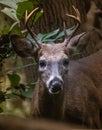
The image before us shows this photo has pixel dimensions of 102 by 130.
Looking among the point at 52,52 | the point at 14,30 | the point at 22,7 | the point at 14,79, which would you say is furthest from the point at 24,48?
the point at 22,7

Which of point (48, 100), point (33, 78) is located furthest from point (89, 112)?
point (33, 78)

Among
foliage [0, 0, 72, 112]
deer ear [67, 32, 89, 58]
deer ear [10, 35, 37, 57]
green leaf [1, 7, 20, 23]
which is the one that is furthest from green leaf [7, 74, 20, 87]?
deer ear [67, 32, 89, 58]

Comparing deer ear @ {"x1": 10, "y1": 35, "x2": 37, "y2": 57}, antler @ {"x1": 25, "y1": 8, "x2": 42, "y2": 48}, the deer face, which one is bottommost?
the deer face

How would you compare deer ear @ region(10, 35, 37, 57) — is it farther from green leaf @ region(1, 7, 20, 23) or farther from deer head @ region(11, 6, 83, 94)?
green leaf @ region(1, 7, 20, 23)

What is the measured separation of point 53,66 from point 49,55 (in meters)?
0.27

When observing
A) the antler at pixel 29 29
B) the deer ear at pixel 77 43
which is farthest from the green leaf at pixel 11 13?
the deer ear at pixel 77 43

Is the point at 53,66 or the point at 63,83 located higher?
the point at 53,66

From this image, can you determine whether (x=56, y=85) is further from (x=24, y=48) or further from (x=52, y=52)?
(x=24, y=48)

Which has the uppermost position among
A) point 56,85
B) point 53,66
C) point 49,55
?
point 49,55

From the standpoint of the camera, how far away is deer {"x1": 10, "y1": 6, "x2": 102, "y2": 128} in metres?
4.02

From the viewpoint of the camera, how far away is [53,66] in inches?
158

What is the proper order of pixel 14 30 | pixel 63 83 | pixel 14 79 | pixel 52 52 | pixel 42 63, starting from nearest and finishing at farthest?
pixel 14 30
pixel 63 83
pixel 14 79
pixel 42 63
pixel 52 52

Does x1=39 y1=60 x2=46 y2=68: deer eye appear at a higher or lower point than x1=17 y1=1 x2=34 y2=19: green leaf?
lower

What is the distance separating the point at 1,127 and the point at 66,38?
420 cm
